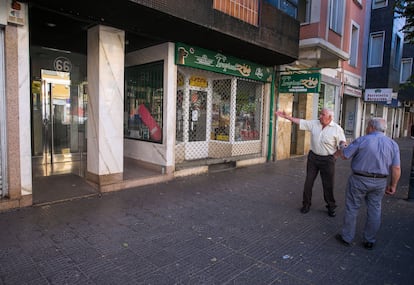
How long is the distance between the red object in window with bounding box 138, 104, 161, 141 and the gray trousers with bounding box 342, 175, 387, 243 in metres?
4.49

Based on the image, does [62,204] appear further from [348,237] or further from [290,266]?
[348,237]

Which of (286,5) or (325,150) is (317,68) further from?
(325,150)

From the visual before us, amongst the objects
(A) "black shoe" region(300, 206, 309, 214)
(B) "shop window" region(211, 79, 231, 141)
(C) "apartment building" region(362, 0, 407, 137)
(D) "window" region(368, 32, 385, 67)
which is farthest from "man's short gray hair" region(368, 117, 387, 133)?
(D) "window" region(368, 32, 385, 67)

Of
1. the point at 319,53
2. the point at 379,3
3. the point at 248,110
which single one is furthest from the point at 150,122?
the point at 379,3

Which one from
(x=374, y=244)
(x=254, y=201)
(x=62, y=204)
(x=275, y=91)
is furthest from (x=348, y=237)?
(x=275, y=91)

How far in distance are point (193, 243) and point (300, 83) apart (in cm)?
669

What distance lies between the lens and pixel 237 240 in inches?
147

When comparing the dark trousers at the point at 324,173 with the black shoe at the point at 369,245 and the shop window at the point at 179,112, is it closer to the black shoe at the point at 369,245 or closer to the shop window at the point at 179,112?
the black shoe at the point at 369,245

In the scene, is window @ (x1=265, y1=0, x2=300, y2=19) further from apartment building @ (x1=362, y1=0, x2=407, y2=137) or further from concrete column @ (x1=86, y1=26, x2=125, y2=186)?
apartment building @ (x1=362, y1=0, x2=407, y2=137)

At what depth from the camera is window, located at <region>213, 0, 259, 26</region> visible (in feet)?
19.6

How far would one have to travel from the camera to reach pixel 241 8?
643cm

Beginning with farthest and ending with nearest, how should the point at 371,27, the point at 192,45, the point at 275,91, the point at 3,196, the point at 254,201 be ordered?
1. the point at 371,27
2. the point at 275,91
3. the point at 192,45
4. the point at 254,201
5. the point at 3,196

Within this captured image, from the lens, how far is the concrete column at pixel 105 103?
5418 mm

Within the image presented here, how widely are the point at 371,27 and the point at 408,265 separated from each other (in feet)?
52.5
